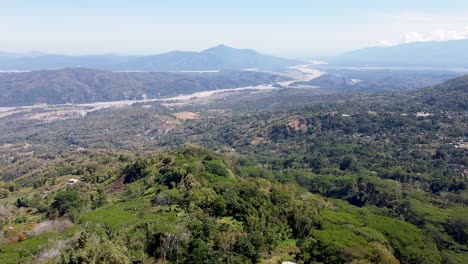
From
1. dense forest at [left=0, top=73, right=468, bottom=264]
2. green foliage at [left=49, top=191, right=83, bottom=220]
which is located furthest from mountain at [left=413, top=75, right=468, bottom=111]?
green foliage at [left=49, top=191, right=83, bottom=220]

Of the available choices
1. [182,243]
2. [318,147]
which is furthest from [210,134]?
[182,243]

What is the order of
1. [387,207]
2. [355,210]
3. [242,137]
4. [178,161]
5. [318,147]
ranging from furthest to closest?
[242,137] < [318,147] < [387,207] < [178,161] < [355,210]

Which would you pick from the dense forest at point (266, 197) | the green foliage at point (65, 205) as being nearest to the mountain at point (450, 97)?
the dense forest at point (266, 197)

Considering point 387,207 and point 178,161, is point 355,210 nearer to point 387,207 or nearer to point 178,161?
point 387,207

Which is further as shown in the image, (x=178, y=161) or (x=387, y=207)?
(x=387, y=207)

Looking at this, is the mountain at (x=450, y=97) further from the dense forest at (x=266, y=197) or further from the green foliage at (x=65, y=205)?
the green foliage at (x=65, y=205)

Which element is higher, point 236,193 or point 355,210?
point 236,193

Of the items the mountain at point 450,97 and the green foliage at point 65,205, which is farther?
the mountain at point 450,97

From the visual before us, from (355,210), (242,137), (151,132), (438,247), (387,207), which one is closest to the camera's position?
(438,247)
